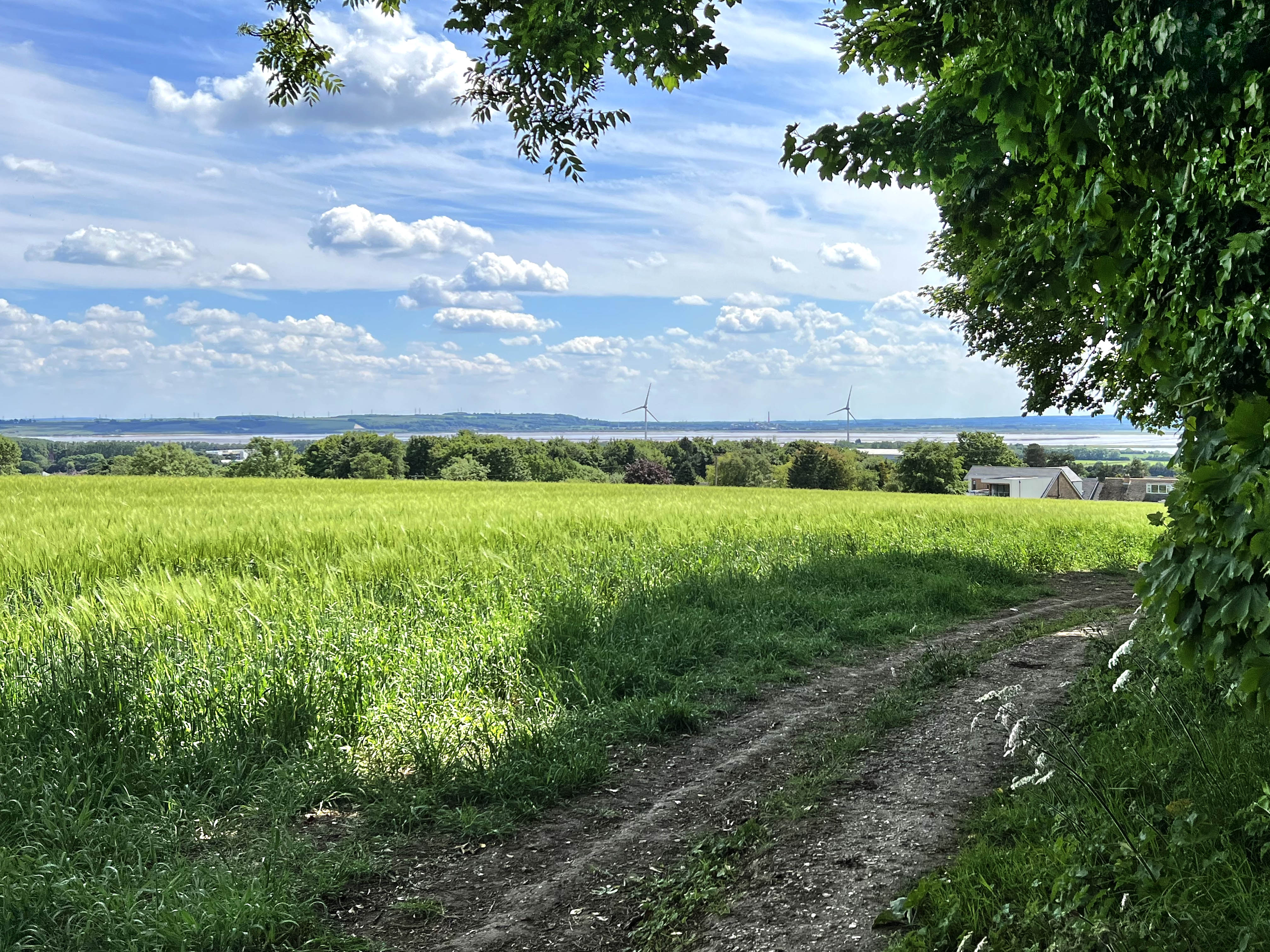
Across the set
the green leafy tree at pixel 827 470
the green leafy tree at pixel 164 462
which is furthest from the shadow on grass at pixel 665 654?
the green leafy tree at pixel 827 470

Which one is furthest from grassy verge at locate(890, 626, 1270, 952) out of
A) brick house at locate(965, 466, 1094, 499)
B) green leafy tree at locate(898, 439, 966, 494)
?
brick house at locate(965, 466, 1094, 499)

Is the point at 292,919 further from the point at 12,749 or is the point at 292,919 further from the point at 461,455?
the point at 461,455

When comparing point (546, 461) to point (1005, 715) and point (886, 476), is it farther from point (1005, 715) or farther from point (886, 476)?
point (1005, 715)

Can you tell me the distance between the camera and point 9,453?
4230 inches

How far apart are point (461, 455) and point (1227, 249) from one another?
10755 centimetres

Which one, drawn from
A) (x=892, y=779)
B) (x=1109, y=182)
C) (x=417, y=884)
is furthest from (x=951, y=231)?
(x=417, y=884)

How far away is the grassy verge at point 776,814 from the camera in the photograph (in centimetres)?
416

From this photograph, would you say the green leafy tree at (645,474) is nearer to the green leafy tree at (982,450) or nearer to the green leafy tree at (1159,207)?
the green leafy tree at (982,450)

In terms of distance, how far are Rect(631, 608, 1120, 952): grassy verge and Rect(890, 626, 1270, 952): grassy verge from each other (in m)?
1.06

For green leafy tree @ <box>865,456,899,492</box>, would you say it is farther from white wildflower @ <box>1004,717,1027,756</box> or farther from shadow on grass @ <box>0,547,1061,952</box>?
white wildflower @ <box>1004,717,1027,756</box>

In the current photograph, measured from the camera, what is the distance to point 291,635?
7645 mm

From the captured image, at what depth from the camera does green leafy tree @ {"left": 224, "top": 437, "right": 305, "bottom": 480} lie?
9688 cm

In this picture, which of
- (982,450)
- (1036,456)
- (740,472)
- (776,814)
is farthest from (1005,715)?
(1036,456)

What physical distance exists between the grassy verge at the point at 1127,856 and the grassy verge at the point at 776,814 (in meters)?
1.06
